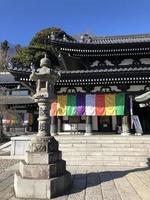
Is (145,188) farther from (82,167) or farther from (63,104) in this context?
(63,104)

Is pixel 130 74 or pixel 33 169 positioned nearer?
pixel 33 169

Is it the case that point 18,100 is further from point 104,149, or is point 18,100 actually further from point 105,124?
point 104,149

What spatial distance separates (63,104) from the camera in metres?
19.5

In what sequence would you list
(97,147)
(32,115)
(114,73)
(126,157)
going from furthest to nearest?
1. (32,115)
2. (114,73)
3. (97,147)
4. (126,157)

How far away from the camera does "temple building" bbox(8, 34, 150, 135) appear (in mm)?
18438

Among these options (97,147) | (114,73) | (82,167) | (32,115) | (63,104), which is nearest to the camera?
(82,167)

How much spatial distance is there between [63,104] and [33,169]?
37.7 ft

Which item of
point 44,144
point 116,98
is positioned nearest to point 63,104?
point 116,98

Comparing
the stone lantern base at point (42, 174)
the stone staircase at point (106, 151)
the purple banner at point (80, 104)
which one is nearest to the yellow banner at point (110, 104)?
the purple banner at point (80, 104)

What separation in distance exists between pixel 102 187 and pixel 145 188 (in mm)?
1341

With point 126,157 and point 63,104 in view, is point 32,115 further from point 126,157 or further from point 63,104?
point 126,157

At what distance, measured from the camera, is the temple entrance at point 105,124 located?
844 inches

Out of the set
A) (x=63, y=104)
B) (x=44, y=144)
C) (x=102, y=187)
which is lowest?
(x=102, y=187)

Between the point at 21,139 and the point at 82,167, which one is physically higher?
the point at 21,139
